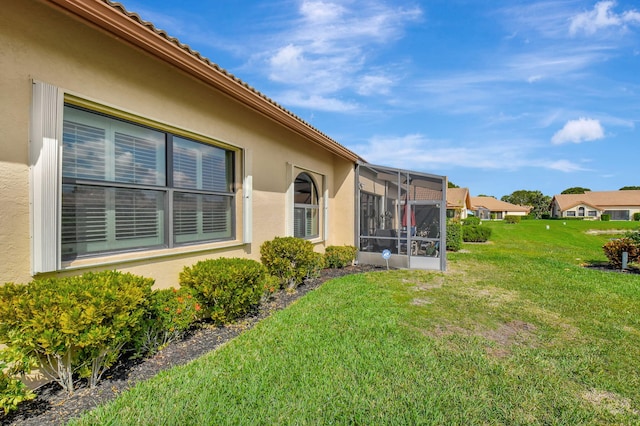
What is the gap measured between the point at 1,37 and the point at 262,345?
434 cm

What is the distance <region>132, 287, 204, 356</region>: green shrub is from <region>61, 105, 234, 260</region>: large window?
1.03 meters

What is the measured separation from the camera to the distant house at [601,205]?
58.8 meters

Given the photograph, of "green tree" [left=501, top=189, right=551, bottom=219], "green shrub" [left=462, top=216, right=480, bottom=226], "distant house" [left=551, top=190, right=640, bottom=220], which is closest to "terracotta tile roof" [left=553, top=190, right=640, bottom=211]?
"distant house" [left=551, top=190, right=640, bottom=220]

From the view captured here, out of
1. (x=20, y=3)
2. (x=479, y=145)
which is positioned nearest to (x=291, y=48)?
(x=20, y=3)

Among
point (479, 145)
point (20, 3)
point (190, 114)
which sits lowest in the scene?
point (190, 114)

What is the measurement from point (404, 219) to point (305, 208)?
12.0 feet

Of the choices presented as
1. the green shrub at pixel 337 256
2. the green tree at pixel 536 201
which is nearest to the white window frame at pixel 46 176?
the green shrub at pixel 337 256

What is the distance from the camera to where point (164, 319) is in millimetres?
3801

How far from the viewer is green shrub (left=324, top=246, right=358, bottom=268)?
9969 millimetres

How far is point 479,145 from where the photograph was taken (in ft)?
65.7

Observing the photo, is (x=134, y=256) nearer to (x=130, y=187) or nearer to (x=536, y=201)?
(x=130, y=187)

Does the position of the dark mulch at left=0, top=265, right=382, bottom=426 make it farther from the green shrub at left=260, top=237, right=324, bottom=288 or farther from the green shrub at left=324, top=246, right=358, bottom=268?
the green shrub at left=324, top=246, right=358, bottom=268

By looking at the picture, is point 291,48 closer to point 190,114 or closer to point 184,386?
point 190,114

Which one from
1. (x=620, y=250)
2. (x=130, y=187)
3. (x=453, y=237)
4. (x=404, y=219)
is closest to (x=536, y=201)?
(x=453, y=237)
